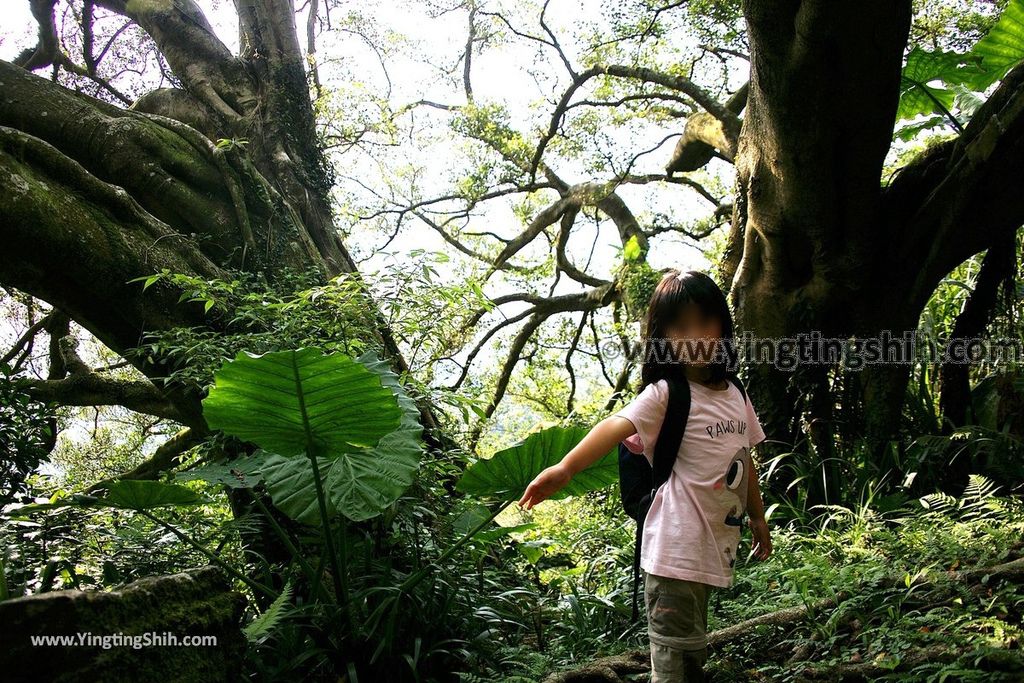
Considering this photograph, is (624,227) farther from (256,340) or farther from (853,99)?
(256,340)

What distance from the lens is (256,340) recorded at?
3197 millimetres

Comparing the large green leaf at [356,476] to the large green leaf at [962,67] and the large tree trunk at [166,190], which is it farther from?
the large green leaf at [962,67]

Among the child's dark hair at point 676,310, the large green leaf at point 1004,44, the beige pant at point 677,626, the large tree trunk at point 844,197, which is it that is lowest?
the beige pant at point 677,626

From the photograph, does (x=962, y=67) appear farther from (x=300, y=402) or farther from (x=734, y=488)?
(x=300, y=402)

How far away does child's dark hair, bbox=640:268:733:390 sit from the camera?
1.98 meters

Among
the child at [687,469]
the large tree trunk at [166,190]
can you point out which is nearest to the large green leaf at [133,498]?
the large tree trunk at [166,190]

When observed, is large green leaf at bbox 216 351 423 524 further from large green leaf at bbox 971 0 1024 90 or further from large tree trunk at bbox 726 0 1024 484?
large green leaf at bbox 971 0 1024 90

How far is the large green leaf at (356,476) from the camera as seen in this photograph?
2.37m

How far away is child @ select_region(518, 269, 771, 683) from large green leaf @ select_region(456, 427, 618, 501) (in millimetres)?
488

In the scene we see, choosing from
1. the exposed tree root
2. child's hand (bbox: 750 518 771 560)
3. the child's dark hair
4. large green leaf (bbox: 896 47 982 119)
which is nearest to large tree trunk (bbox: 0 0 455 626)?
the exposed tree root

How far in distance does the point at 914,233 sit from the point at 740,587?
96.8 inches

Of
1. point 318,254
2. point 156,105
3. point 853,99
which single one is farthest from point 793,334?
point 156,105

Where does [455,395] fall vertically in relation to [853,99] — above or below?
below

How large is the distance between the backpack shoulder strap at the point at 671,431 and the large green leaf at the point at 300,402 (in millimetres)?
783
